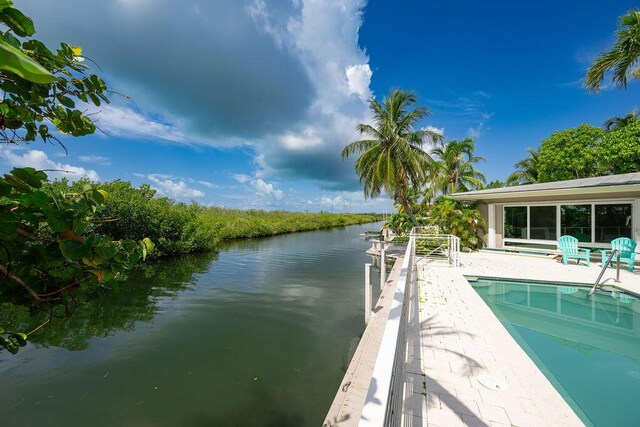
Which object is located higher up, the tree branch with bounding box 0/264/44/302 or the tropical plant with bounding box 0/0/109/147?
the tropical plant with bounding box 0/0/109/147

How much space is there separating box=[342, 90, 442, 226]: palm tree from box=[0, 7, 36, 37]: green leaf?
559 inches

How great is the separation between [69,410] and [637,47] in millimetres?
14872

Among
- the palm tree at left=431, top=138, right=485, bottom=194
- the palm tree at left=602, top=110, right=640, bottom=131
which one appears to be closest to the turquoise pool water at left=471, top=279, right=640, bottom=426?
the palm tree at left=431, top=138, right=485, bottom=194

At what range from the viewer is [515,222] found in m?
13.1

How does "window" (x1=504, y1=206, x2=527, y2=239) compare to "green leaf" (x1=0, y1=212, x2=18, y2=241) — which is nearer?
"green leaf" (x1=0, y1=212, x2=18, y2=241)

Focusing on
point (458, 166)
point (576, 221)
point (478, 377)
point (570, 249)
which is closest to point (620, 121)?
point (458, 166)

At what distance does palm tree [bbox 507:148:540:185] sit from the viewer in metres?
27.1

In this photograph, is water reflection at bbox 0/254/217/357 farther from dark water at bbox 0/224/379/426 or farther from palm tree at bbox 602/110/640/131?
palm tree at bbox 602/110/640/131

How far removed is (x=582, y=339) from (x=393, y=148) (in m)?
11.8

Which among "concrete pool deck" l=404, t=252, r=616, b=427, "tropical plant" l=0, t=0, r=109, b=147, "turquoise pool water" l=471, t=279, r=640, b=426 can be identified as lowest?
"turquoise pool water" l=471, t=279, r=640, b=426

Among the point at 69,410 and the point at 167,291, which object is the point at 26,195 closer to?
the point at 69,410

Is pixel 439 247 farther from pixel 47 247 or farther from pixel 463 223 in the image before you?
pixel 47 247

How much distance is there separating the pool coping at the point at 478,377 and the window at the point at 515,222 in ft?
32.7

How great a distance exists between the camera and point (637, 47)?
7.27 meters
